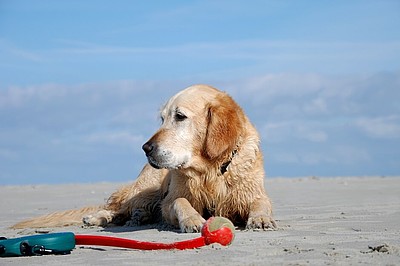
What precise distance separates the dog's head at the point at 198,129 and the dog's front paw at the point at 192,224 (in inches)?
20.6

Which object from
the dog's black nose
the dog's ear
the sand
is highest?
the dog's ear

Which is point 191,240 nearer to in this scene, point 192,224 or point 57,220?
point 192,224

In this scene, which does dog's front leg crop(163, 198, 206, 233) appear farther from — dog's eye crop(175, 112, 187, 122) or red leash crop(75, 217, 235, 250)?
red leash crop(75, 217, 235, 250)

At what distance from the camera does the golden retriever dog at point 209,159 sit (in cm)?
646

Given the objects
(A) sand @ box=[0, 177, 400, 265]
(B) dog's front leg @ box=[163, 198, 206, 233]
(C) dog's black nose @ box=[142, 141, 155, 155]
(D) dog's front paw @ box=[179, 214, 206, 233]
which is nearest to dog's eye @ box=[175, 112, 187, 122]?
(C) dog's black nose @ box=[142, 141, 155, 155]

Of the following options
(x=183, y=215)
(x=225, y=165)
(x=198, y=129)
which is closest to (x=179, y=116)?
(x=198, y=129)

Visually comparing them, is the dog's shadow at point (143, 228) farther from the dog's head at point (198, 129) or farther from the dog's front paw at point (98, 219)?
the dog's head at point (198, 129)

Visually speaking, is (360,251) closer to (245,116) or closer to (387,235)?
(387,235)

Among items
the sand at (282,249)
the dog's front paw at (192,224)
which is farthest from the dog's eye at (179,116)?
the sand at (282,249)

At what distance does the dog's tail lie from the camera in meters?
7.45

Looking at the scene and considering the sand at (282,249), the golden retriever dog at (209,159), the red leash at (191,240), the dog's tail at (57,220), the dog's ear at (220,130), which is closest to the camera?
the sand at (282,249)

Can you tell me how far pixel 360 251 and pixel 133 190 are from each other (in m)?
3.89

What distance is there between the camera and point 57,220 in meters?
7.71

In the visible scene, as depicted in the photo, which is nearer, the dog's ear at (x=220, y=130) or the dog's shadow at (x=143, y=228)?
the dog's ear at (x=220, y=130)
